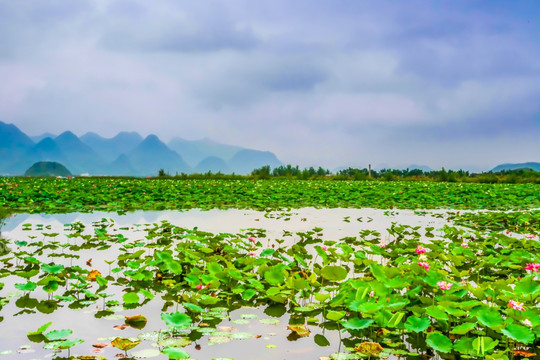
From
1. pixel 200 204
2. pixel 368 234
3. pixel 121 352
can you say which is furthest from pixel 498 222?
pixel 121 352

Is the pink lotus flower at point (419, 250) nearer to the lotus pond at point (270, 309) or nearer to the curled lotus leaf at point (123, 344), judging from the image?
the lotus pond at point (270, 309)

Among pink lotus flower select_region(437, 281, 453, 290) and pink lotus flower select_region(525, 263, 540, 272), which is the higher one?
pink lotus flower select_region(437, 281, 453, 290)

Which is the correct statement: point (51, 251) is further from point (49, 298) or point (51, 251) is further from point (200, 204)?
point (200, 204)

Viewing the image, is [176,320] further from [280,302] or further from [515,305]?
[515,305]

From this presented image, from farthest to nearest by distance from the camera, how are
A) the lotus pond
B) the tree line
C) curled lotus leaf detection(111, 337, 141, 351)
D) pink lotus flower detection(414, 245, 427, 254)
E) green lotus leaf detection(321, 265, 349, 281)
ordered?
1. the tree line
2. pink lotus flower detection(414, 245, 427, 254)
3. green lotus leaf detection(321, 265, 349, 281)
4. the lotus pond
5. curled lotus leaf detection(111, 337, 141, 351)

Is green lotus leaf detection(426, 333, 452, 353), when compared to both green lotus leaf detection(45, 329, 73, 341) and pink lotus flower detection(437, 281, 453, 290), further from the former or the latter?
green lotus leaf detection(45, 329, 73, 341)

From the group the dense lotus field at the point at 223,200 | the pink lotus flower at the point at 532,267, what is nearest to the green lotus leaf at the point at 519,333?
the pink lotus flower at the point at 532,267

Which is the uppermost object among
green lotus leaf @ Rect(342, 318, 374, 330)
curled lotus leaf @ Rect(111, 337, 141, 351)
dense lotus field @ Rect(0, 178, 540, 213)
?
dense lotus field @ Rect(0, 178, 540, 213)

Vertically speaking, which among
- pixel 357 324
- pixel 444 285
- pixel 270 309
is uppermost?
pixel 444 285

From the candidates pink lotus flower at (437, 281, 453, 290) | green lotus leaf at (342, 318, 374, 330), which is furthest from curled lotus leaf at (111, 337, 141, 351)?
pink lotus flower at (437, 281, 453, 290)

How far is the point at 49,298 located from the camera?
350cm

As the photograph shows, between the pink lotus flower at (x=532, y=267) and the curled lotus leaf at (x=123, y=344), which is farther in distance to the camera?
the pink lotus flower at (x=532, y=267)

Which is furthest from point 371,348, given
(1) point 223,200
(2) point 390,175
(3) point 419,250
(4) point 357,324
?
(2) point 390,175

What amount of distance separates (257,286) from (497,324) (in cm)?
175
